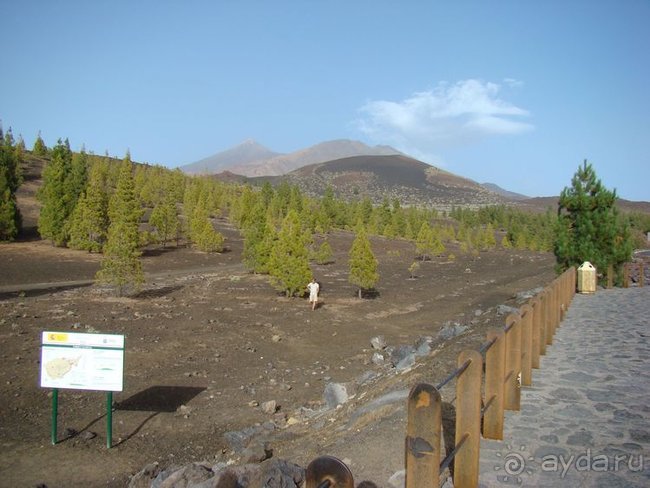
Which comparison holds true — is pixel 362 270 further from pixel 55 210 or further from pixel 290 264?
pixel 55 210

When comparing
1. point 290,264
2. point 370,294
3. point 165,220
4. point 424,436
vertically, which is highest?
point 165,220

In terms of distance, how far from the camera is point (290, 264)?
23266 mm

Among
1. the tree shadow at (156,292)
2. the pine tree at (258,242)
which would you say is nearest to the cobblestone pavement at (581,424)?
the tree shadow at (156,292)

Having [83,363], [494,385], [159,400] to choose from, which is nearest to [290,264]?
[159,400]

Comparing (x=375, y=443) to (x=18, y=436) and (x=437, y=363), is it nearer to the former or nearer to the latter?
(x=437, y=363)

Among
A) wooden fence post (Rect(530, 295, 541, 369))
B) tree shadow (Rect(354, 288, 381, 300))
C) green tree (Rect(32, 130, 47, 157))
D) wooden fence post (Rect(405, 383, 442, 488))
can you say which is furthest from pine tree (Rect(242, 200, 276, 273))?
green tree (Rect(32, 130, 47, 157))

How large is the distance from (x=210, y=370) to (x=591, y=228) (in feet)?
54.9

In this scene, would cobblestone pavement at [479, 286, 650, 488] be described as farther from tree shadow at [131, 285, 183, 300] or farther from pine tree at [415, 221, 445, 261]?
pine tree at [415, 221, 445, 261]

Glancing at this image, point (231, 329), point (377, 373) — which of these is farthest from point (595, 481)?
point (231, 329)

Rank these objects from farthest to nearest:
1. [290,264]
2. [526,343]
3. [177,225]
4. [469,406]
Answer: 1. [177,225]
2. [290,264]
3. [526,343]
4. [469,406]

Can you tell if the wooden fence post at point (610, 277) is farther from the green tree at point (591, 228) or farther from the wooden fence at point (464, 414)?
the wooden fence at point (464, 414)

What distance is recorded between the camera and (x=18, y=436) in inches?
333

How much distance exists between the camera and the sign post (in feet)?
26.5

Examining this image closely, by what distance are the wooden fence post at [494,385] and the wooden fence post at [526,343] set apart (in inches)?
68.5
